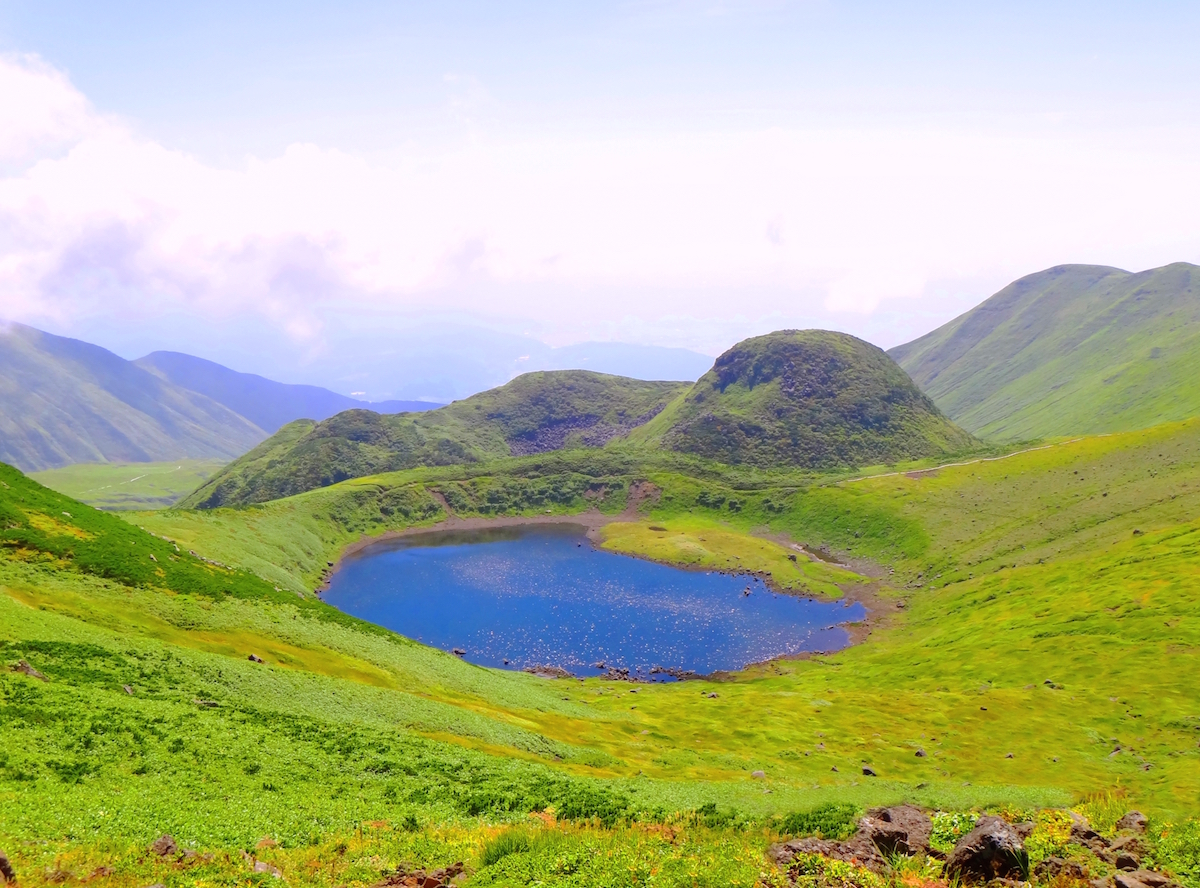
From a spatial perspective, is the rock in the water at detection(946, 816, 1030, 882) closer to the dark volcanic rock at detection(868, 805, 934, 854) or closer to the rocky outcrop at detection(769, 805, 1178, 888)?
the rocky outcrop at detection(769, 805, 1178, 888)

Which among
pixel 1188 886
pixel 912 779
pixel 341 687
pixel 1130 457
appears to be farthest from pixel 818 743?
pixel 1130 457

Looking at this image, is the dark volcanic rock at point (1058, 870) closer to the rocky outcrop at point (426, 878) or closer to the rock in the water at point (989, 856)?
the rock in the water at point (989, 856)

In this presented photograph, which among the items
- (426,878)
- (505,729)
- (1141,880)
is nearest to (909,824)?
(1141,880)

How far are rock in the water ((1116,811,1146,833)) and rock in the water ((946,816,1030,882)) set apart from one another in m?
4.52

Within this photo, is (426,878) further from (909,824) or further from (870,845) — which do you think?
(909,824)

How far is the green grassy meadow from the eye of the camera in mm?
20891

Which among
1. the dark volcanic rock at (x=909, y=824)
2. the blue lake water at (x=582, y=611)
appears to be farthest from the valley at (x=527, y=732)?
the blue lake water at (x=582, y=611)

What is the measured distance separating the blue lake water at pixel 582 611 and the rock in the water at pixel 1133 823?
9070 cm

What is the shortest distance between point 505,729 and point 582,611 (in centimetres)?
9379

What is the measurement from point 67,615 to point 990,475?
21414 centimetres

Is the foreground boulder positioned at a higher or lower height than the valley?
higher

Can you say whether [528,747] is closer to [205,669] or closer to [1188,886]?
[205,669]

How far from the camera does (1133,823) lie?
69.0 feet

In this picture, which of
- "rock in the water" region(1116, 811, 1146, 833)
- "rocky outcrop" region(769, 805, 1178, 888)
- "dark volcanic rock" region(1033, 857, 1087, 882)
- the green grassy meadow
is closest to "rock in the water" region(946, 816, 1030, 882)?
"rocky outcrop" region(769, 805, 1178, 888)
